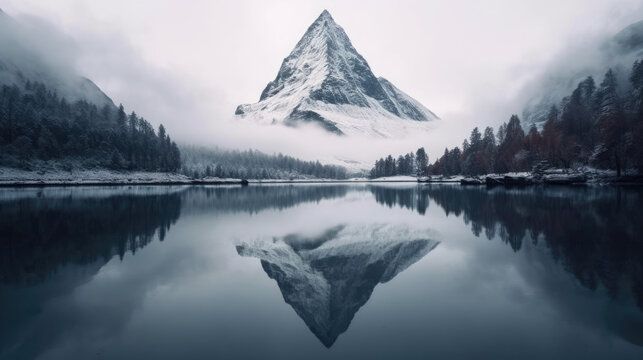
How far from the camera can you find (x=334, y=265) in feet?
51.1

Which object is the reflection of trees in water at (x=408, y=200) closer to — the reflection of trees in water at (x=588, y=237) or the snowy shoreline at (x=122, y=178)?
the reflection of trees in water at (x=588, y=237)

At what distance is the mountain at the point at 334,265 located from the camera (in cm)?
1049

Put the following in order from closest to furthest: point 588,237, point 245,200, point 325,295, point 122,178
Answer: point 325,295, point 588,237, point 245,200, point 122,178

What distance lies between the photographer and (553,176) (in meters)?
92.1

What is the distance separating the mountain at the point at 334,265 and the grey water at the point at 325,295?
2.8 inches

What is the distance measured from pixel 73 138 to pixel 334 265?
16120 cm

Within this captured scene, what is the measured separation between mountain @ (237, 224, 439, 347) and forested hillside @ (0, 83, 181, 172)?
138125 mm

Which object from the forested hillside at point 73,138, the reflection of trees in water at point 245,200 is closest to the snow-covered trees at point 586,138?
the reflection of trees in water at point 245,200

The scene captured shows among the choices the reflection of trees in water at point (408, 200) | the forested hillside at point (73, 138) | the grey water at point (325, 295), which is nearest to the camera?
the grey water at point (325, 295)

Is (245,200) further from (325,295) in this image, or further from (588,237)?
(325,295)

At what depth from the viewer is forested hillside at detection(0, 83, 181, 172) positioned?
125 metres

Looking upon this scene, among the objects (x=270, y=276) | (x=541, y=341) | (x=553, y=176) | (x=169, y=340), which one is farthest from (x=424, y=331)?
(x=553, y=176)

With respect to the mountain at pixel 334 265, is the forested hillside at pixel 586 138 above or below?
above

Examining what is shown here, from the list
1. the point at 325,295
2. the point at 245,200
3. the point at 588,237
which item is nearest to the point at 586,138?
the point at 245,200
